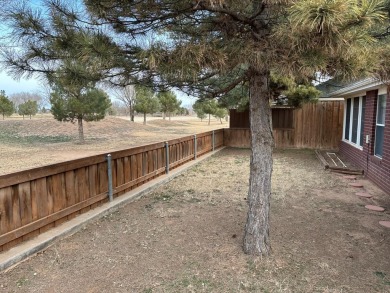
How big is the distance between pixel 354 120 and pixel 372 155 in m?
2.48

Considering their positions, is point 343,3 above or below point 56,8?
below

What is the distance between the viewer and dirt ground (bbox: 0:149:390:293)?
8.59ft

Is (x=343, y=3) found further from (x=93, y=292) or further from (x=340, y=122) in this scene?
(x=340, y=122)

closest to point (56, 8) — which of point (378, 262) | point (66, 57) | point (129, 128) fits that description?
point (66, 57)

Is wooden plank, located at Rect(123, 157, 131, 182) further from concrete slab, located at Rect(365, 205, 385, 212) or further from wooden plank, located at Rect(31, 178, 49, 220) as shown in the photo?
concrete slab, located at Rect(365, 205, 385, 212)

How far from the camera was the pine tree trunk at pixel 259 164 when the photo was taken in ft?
9.83

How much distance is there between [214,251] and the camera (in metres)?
3.22

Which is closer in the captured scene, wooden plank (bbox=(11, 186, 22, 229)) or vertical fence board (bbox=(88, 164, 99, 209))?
wooden plank (bbox=(11, 186, 22, 229))

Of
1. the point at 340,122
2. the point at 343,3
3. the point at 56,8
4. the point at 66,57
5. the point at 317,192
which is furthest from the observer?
the point at 340,122

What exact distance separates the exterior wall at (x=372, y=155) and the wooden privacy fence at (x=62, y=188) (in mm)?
4465

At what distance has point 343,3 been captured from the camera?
5.40 ft

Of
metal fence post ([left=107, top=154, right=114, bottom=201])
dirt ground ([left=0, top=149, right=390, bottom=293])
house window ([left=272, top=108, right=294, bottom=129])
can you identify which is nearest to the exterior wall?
dirt ground ([left=0, top=149, right=390, bottom=293])

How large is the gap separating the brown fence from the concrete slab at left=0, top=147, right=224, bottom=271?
738 cm

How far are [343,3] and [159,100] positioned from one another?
27.5m
